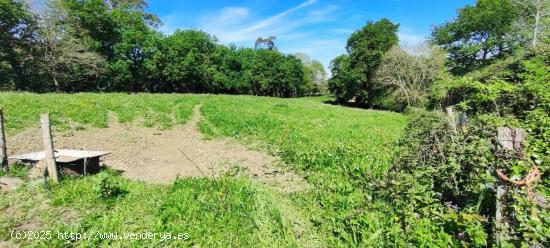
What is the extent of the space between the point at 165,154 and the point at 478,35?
4862 cm

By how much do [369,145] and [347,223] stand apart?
6965 mm

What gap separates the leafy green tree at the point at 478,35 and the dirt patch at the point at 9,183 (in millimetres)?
47094

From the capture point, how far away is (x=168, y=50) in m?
54.8

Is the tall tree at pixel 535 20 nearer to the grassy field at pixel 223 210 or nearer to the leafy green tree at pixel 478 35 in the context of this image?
the leafy green tree at pixel 478 35

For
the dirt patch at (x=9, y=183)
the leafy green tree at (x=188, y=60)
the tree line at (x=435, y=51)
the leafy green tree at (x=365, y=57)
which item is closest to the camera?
the dirt patch at (x=9, y=183)

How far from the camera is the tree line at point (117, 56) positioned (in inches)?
1447

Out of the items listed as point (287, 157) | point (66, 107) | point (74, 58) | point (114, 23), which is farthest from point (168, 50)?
point (287, 157)

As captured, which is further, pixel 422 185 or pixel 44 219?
pixel 422 185

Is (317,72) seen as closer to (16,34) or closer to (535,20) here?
(535,20)

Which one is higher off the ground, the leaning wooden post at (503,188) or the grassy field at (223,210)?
the leaning wooden post at (503,188)

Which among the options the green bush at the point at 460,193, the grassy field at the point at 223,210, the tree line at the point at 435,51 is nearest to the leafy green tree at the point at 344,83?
the tree line at the point at 435,51

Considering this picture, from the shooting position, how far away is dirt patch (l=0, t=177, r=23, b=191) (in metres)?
6.69

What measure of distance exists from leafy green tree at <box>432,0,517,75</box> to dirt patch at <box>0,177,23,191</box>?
47.1 m

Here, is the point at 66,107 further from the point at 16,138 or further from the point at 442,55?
the point at 442,55
